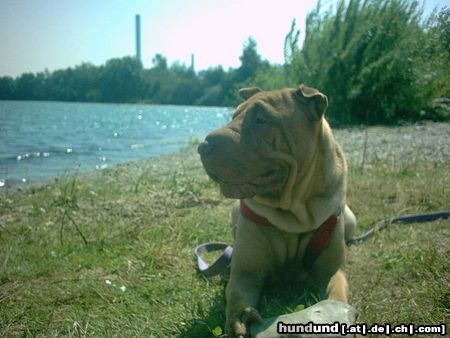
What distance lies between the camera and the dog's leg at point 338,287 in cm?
234

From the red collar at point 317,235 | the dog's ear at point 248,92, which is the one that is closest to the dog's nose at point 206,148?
the red collar at point 317,235

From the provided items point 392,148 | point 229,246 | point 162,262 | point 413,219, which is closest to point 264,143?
point 229,246

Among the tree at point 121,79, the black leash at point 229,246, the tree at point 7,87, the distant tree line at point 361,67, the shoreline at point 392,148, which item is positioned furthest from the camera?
the tree at point 121,79

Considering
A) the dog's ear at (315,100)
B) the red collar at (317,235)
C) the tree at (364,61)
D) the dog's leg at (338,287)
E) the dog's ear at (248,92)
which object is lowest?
the dog's leg at (338,287)

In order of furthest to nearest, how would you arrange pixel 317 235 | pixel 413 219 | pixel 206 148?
pixel 413 219
pixel 317 235
pixel 206 148

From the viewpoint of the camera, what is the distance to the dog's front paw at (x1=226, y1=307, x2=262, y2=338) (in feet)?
6.80

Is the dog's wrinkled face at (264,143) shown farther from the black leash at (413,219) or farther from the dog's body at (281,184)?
the black leash at (413,219)

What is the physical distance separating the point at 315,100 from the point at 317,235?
834mm

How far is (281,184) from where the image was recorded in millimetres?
2578

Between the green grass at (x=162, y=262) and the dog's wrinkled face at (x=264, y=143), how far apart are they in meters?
0.75

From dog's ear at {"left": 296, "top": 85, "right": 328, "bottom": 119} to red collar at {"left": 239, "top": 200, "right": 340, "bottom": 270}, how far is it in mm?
669

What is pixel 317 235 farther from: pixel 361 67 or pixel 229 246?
pixel 361 67

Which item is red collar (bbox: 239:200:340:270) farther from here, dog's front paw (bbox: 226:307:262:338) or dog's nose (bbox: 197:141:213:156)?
dog's front paw (bbox: 226:307:262:338)

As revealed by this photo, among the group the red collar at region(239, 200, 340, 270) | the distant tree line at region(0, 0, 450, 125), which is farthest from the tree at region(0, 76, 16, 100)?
the red collar at region(239, 200, 340, 270)
